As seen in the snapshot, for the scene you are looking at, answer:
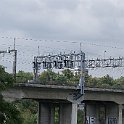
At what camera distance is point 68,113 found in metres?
92.4

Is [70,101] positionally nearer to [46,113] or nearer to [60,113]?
[60,113]

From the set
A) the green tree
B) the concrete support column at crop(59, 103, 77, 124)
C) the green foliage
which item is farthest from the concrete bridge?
the green foliage

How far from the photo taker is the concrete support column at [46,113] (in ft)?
314

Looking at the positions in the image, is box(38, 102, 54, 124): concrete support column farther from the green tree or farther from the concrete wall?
the green tree

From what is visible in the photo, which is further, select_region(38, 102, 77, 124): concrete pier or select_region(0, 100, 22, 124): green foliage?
select_region(38, 102, 77, 124): concrete pier

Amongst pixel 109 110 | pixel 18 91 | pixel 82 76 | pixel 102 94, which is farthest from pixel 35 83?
pixel 109 110

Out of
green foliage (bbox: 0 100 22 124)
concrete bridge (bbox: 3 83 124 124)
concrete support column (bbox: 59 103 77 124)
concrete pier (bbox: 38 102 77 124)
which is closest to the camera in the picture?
green foliage (bbox: 0 100 22 124)

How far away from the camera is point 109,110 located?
10100cm

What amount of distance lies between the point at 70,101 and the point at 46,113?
34.6 ft

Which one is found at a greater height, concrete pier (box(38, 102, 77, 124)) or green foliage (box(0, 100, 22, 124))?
green foliage (box(0, 100, 22, 124))

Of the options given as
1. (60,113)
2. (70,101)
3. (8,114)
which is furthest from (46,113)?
(8,114)

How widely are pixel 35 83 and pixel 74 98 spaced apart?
10110 millimetres

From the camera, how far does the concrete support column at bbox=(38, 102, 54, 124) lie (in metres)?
95.6

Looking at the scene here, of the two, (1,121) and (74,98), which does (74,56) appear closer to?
(74,98)
